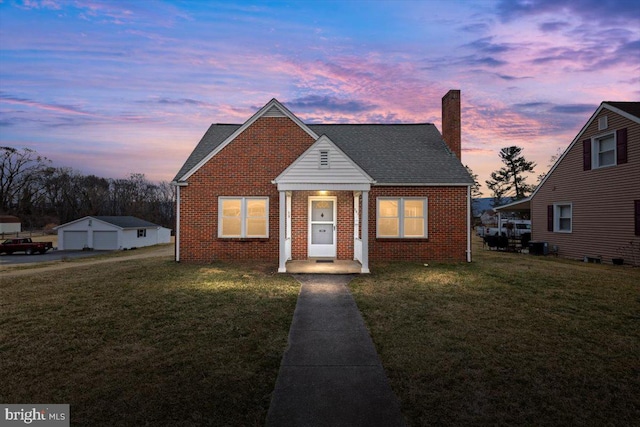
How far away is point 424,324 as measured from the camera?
6.18 m

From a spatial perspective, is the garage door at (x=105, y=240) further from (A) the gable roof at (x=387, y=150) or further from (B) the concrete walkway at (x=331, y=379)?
(B) the concrete walkway at (x=331, y=379)

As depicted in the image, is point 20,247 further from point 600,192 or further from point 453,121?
point 600,192

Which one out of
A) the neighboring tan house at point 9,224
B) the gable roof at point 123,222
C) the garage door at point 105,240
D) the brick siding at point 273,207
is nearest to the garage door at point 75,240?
the garage door at point 105,240

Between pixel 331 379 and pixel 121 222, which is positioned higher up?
pixel 121 222

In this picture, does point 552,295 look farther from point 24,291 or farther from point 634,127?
point 24,291

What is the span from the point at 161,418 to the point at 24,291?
9.27m

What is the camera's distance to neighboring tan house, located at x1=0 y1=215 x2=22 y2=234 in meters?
56.6

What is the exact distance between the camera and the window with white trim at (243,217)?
1373 centimetres

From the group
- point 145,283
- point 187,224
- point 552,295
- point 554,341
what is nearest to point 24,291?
point 145,283

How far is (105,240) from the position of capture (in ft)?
120

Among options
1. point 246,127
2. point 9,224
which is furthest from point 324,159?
point 9,224

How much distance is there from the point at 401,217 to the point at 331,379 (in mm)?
10632

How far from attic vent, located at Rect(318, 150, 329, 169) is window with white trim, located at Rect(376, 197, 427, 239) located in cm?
357

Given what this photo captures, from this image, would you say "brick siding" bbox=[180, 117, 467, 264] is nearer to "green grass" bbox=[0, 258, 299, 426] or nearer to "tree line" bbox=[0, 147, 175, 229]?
"green grass" bbox=[0, 258, 299, 426]
